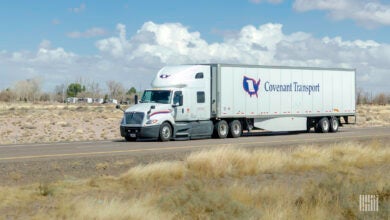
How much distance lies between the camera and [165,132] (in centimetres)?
3334

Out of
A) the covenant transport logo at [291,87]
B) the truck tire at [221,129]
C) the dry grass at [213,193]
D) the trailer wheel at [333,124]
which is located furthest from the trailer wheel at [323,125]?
the dry grass at [213,193]

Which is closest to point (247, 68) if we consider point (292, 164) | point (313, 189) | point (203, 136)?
point (203, 136)

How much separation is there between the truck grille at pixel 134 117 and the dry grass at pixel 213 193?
11611 millimetres

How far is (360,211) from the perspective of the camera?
484 inches

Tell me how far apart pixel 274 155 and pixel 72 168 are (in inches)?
264

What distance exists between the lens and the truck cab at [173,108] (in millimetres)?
32875

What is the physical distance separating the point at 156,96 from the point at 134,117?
6.64ft

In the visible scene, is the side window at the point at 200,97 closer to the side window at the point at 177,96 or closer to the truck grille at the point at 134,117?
the side window at the point at 177,96

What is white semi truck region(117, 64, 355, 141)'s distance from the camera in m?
33.5

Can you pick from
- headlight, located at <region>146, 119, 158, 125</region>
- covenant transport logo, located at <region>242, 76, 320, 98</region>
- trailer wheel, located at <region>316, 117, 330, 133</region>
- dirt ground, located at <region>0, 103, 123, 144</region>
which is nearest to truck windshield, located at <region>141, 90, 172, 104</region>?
headlight, located at <region>146, 119, 158, 125</region>

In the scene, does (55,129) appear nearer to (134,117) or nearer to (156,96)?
(156,96)

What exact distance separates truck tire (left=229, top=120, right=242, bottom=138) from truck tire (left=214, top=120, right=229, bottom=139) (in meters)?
0.30

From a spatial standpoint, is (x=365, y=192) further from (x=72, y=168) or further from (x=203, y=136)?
(x=203, y=136)

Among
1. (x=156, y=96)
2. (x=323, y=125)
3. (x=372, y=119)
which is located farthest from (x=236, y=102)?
(x=372, y=119)
